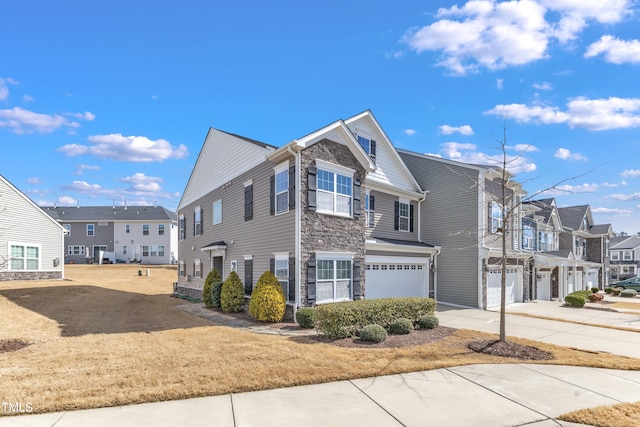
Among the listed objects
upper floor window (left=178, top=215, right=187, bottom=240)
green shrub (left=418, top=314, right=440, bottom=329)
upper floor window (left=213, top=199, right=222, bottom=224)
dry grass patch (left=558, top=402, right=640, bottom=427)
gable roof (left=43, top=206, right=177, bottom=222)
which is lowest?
green shrub (left=418, top=314, right=440, bottom=329)

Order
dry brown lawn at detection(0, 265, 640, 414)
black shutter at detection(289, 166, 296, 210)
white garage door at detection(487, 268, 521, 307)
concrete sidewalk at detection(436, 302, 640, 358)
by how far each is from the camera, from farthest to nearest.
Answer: white garage door at detection(487, 268, 521, 307), black shutter at detection(289, 166, 296, 210), concrete sidewalk at detection(436, 302, 640, 358), dry brown lawn at detection(0, 265, 640, 414)

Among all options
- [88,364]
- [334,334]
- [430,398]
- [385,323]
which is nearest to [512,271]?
[385,323]

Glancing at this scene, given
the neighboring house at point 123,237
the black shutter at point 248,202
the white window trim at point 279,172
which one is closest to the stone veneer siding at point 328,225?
the white window trim at point 279,172

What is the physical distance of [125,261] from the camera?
45844mm

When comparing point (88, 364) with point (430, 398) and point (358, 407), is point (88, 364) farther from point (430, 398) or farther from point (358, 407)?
point (430, 398)

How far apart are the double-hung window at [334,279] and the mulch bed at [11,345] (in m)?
8.60

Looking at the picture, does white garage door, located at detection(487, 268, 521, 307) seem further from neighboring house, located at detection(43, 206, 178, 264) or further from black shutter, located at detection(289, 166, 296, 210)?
neighboring house, located at detection(43, 206, 178, 264)

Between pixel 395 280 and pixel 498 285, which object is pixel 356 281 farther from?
pixel 498 285

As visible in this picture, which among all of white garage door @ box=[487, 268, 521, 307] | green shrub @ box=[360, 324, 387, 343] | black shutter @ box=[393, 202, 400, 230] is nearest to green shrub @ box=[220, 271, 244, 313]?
green shrub @ box=[360, 324, 387, 343]

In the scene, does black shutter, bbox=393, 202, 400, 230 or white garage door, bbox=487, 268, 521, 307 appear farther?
black shutter, bbox=393, 202, 400, 230

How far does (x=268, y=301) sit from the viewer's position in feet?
43.0

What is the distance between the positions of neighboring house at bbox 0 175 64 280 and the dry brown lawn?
12.7 meters

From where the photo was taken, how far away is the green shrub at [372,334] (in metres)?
10.1

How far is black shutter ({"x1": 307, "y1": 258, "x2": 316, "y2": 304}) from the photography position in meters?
13.0
